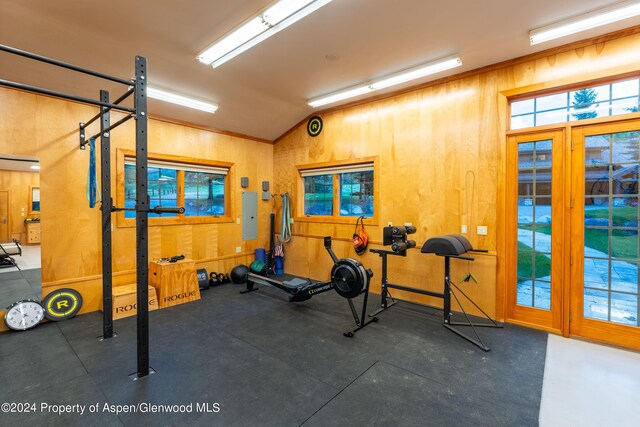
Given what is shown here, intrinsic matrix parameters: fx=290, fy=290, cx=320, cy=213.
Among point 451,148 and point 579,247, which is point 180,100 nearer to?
Answer: point 451,148

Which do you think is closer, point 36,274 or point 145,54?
point 145,54

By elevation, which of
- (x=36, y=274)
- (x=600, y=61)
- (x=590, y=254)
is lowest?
(x=36, y=274)

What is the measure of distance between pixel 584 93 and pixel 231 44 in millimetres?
4031

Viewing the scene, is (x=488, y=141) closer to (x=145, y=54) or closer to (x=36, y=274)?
(x=145, y=54)

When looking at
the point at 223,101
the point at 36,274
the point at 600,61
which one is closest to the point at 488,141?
the point at 600,61

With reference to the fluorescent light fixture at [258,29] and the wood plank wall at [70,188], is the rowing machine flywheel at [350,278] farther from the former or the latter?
the wood plank wall at [70,188]

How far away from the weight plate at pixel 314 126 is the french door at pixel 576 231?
10.6ft

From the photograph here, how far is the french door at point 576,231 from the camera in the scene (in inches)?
121

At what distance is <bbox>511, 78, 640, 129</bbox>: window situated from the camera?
3.09m

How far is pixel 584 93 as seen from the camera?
3.31m

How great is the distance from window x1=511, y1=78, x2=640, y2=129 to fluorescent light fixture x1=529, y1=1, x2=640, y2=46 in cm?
69

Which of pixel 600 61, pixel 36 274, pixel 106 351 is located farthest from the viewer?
pixel 36 274

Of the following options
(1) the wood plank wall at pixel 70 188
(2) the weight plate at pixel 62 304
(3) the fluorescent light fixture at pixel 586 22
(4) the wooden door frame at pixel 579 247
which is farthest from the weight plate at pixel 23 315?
(3) the fluorescent light fixture at pixel 586 22

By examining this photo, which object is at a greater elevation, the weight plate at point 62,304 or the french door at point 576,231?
the french door at point 576,231
